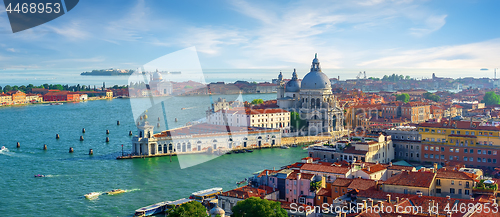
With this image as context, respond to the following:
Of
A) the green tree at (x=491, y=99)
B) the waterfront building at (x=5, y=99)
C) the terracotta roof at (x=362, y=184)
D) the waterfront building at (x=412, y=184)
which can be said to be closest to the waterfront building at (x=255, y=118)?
the terracotta roof at (x=362, y=184)


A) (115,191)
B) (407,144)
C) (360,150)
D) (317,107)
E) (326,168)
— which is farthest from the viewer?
(317,107)

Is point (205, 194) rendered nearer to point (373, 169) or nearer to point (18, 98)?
point (373, 169)

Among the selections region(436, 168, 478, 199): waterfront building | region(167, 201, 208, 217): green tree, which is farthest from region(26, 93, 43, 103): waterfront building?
region(436, 168, 478, 199): waterfront building

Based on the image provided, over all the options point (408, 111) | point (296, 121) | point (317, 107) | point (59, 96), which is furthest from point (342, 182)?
point (59, 96)

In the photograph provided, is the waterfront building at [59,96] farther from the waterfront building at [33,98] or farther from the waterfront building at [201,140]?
the waterfront building at [201,140]

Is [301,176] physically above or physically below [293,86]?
below

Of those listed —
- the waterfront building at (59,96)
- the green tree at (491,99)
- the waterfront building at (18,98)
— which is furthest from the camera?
the waterfront building at (59,96)
